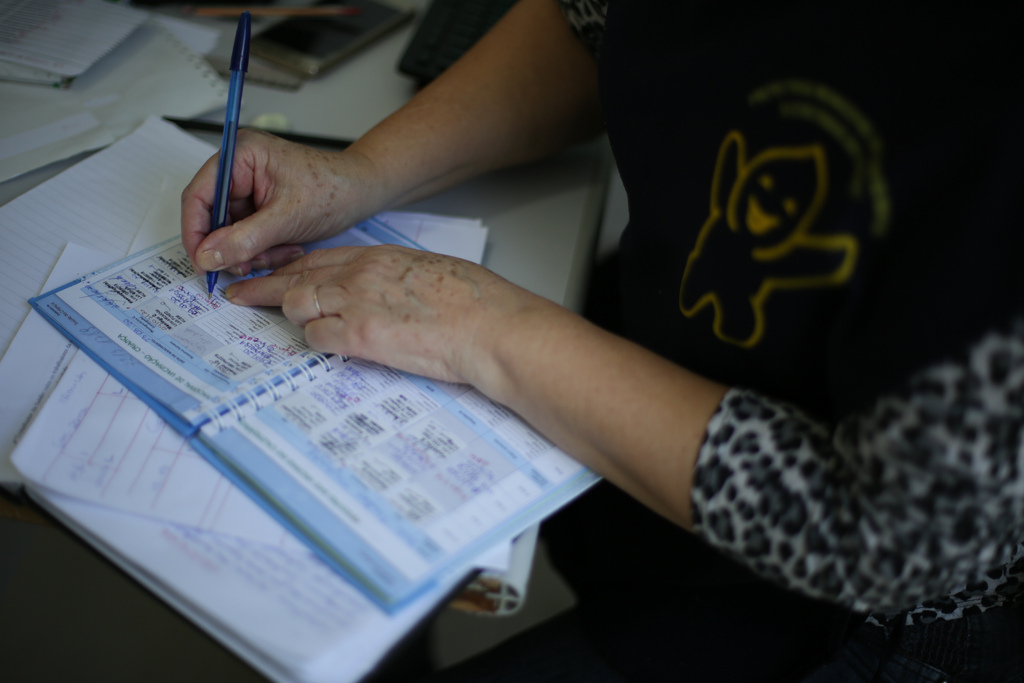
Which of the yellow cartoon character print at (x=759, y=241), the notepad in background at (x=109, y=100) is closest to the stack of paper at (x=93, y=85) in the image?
the notepad in background at (x=109, y=100)

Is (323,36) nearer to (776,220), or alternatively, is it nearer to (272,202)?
(272,202)

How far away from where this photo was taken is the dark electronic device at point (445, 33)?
0.88m

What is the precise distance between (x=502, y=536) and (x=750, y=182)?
30 centimetres

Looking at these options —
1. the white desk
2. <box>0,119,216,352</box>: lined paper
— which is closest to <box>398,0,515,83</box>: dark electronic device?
the white desk

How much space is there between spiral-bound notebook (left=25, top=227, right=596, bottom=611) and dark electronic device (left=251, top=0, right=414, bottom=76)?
0.44 metres

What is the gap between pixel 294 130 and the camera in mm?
835

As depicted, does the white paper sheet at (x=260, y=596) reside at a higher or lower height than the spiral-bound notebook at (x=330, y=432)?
lower

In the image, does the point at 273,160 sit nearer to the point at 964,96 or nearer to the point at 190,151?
the point at 190,151

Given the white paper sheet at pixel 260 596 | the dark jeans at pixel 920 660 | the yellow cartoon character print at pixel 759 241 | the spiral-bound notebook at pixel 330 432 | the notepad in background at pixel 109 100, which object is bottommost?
the dark jeans at pixel 920 660

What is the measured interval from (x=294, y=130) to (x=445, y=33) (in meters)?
0.26

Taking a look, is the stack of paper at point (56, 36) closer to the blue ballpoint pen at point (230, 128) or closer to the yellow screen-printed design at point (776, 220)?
the blue ballpoint pen at point (230, 128)

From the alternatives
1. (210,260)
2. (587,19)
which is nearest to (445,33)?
(587,19)

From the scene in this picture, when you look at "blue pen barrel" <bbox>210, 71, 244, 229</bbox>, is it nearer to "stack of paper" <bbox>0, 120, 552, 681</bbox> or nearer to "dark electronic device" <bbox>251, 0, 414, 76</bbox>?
"stack of paper" <bbox>0, 120, 552, 681</bbox>

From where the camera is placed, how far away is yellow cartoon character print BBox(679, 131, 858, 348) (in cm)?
44
